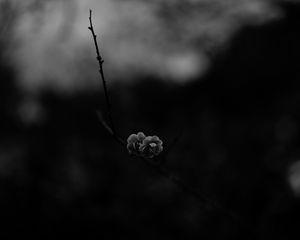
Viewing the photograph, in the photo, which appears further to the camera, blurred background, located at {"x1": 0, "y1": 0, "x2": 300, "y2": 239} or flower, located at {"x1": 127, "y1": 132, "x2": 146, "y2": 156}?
blurred background, located at {"x1": 0, "y1": 0, "x2": 300, "y2": 239}

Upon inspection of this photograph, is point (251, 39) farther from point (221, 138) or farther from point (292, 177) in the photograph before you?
point (292, 177)

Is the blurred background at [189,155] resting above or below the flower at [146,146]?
below

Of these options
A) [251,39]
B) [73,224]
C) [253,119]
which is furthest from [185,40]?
[251,39]

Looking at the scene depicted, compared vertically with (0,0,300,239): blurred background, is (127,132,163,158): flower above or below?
above

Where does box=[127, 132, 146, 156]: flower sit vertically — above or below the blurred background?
above

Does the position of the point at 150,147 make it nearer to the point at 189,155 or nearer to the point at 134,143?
the point at 134,143

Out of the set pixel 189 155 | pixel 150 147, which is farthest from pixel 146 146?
pixel 189 155

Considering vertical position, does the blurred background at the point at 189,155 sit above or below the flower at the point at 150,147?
below

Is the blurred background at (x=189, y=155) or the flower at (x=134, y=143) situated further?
the blurred background at (x=189, y=155)
